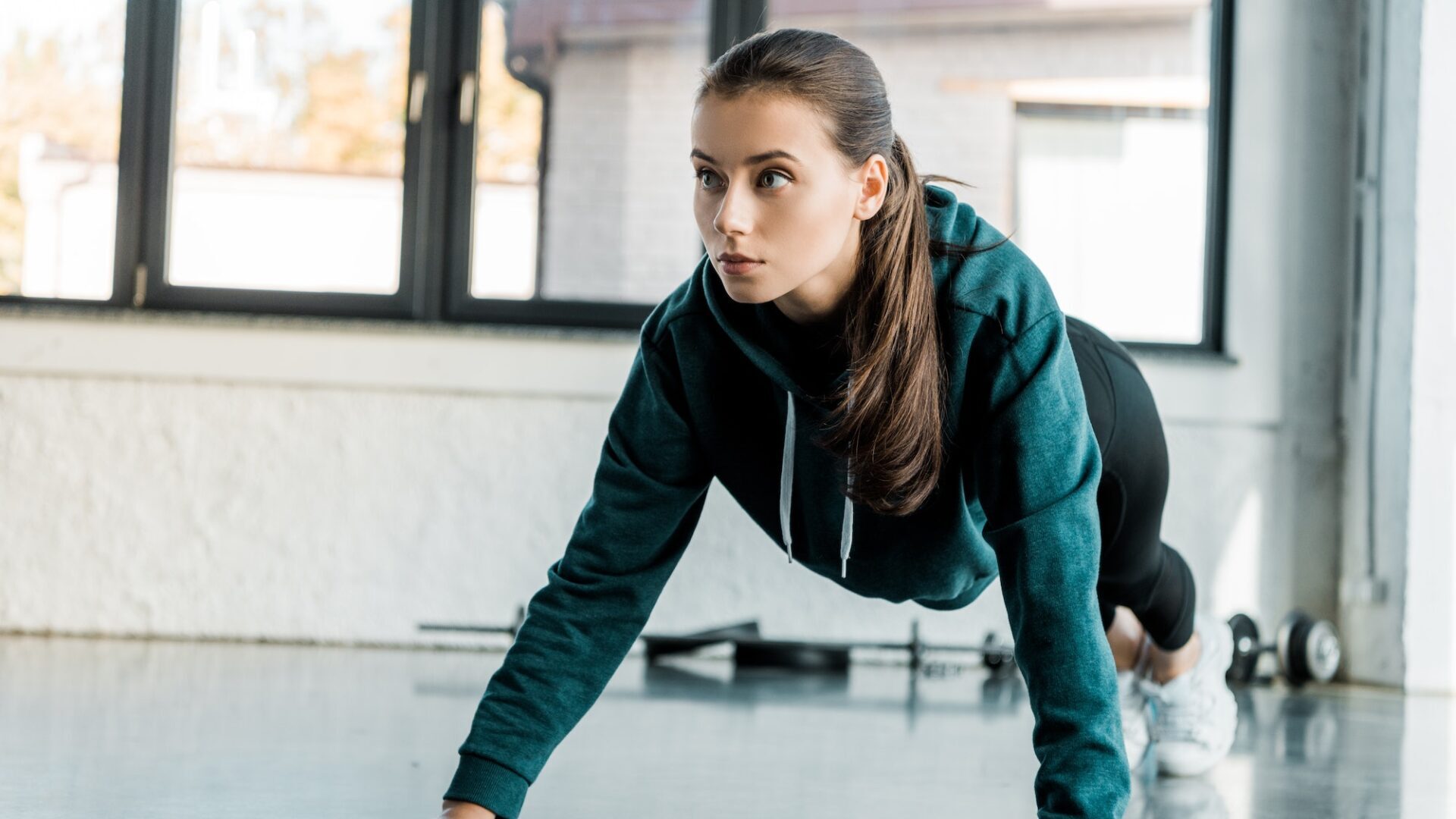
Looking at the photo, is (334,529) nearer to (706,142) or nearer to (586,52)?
(586,52)

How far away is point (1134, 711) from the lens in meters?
2.11

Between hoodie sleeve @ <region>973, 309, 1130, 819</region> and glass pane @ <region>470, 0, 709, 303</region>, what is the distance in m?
2.44

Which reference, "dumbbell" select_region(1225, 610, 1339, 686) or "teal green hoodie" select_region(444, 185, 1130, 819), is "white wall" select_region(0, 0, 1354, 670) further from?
"teal green hoodie" select_region(444, 185, 1130, 819)

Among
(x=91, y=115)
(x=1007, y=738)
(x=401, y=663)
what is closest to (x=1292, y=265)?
(x=1007, y=738)

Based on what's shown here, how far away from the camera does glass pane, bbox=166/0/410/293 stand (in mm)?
3602

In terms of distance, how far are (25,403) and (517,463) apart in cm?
121

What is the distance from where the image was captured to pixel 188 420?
3.50 meters

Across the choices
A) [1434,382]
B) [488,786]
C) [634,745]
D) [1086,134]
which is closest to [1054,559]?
[488,786]

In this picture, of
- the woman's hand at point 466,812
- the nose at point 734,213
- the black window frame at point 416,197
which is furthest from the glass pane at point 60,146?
the nose at point 734,213

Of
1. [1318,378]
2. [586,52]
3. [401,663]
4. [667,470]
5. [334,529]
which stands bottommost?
[401,663]

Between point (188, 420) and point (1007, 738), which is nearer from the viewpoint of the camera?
point (1007, 738)

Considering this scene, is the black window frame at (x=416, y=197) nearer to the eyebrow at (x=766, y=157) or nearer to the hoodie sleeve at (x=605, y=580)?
the hoodie sleeve at (x=605, y=580)

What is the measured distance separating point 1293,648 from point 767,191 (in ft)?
8.29

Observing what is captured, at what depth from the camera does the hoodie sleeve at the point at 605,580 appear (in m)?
1.29
